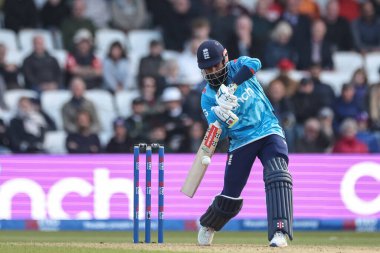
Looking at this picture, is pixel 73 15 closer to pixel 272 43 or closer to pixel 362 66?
pixel 272 43

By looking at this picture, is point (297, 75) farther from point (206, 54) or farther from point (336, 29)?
point (206, 54)

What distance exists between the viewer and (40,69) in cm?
1958

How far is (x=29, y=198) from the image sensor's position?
16766 mm

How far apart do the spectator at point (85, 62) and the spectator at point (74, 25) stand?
0.30m

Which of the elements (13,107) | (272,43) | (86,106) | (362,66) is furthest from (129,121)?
(362,66)

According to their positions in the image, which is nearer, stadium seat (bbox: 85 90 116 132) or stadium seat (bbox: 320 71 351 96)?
stadium seat (bbox: 85 90 116 132)

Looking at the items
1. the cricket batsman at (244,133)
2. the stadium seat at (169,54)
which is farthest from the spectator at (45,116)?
the cricket batsman at (244,133)

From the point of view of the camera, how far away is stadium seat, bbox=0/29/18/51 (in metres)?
20.4

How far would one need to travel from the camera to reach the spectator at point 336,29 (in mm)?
22047

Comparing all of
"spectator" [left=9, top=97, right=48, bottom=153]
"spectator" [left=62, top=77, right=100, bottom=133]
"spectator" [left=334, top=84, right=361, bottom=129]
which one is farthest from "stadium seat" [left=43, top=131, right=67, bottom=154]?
"spectator" [left=334, top=84, right=361, bottom=129]

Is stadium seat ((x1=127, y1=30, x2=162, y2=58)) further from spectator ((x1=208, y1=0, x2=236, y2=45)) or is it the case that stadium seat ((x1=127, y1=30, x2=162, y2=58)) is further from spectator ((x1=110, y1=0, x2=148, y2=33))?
spectator ((x1=208, y1=0, x2=236, y2=45))

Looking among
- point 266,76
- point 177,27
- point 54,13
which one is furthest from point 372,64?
point 54,13

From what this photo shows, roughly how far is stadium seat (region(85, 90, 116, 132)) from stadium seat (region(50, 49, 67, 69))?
2.89 feet

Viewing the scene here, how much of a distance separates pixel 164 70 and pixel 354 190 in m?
4.73
